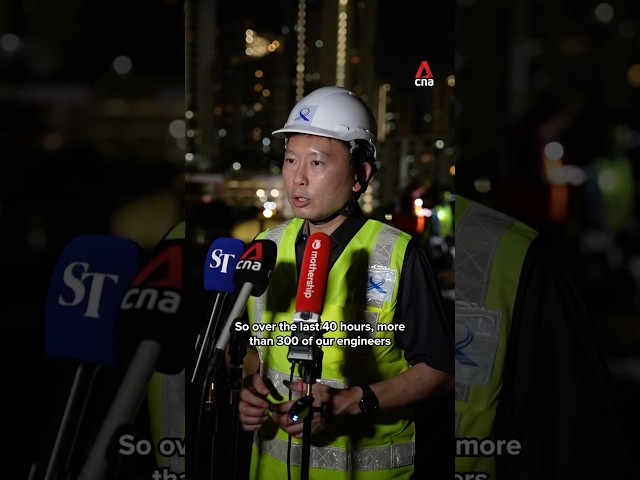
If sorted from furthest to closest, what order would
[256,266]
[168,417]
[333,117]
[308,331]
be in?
[168,417] < [333,117] < [256,266] < [308,331]

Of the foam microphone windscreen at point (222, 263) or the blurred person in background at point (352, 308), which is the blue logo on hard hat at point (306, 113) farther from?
the foam microphone windscreen at point (222, 263)

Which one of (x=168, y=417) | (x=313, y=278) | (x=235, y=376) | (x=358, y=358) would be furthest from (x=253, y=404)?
(x=313, y=278)

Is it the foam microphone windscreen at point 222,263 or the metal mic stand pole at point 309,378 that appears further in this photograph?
the foam microphone windscreen at point 222,263

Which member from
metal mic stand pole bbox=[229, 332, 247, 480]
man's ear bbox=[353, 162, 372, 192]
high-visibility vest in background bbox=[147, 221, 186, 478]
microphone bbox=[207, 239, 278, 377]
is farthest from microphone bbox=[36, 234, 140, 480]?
man's ear bbox=[353, 162, 372, 192]

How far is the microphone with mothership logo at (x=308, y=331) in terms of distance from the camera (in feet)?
5.96

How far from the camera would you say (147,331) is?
1.99m

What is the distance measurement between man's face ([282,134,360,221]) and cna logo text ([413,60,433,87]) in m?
0.37

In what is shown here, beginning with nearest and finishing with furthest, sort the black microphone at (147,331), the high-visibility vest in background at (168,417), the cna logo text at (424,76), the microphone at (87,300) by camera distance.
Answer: the black microphone at (147,331) → the microphone at (87,300) → the cna logo text at (424,76) → the high-visibility vest in background at (168,417)

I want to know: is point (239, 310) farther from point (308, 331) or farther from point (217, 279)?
point (217, 279)

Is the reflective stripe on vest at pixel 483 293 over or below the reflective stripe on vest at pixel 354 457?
over

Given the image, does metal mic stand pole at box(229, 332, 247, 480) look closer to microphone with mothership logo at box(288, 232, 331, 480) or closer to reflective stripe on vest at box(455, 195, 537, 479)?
microphone with mothership logo at box(288, 232, 331, 480)

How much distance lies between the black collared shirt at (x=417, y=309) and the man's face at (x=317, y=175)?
0.09 meters

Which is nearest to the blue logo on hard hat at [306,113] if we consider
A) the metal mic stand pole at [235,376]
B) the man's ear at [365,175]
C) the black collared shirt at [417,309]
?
the man's ear at [365,175]

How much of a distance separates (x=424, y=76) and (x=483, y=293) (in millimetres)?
764
